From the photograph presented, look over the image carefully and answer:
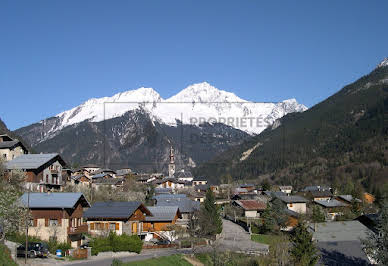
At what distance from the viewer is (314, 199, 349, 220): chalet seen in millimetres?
84331

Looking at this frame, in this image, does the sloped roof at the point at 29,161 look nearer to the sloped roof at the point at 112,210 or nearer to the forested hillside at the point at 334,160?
the sloped roof at the point at 112,210

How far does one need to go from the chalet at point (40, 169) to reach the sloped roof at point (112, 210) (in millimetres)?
9670

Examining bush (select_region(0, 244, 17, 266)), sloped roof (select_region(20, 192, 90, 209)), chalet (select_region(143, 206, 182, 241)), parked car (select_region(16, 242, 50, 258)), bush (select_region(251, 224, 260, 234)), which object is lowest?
bush (select_region(251, 224, 260, 234))

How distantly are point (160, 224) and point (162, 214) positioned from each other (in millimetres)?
1758

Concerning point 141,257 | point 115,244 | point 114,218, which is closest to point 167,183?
point 114,218

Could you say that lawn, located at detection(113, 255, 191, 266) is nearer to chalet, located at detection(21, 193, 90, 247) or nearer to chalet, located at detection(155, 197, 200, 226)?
chalet, located at detection(21, 193, 90, 247)

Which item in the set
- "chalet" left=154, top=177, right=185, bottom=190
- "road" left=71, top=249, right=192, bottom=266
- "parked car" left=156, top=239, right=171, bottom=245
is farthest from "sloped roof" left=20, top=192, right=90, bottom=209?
"chalet" left=154, top=177, right=185, bottom=190

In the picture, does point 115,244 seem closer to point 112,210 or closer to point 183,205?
point 112,210

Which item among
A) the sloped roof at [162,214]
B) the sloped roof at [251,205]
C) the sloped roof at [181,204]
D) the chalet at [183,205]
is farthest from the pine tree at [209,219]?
the sloped roof at [251,205]

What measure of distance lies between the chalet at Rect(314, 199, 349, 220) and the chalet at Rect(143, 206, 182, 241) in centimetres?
3847

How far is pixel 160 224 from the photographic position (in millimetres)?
52719

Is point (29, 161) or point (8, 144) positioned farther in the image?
point (8, 144)

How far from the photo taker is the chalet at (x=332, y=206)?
3320 inches

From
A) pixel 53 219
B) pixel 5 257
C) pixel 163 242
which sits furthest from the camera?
pixel 163 242
